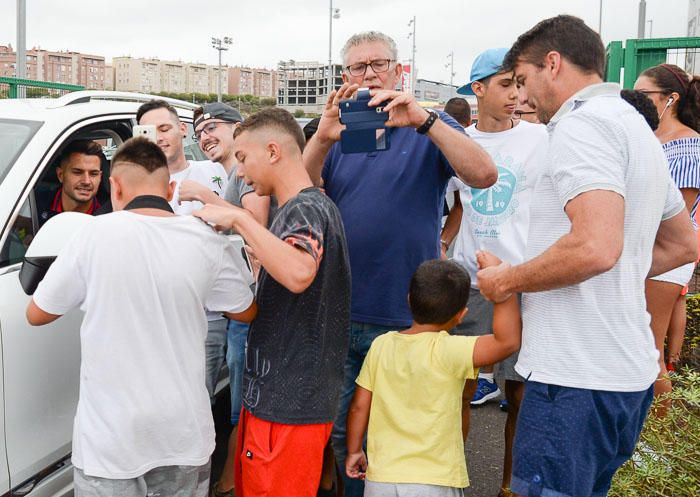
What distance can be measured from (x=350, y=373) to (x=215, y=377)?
95cm

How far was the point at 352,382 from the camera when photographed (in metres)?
3.01

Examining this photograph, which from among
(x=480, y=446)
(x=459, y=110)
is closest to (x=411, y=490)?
(x=480, y=446)

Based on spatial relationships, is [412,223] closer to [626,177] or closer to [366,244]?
[366,244]

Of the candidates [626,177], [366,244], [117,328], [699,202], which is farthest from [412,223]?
[699,202]

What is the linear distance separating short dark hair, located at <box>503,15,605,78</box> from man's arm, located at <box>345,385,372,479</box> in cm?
144

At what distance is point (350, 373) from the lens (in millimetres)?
3006

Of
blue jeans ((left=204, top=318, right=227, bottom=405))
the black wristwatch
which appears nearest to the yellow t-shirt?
the black wristwatch

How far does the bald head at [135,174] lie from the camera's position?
7.84 ft

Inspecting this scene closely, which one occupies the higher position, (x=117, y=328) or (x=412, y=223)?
(x=412, y=223)

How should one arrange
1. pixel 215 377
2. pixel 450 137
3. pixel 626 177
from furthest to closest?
pixel 215 377 → pixel 450 137 → pixel 626 177

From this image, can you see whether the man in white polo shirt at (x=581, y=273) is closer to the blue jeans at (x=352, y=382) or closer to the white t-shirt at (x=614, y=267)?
the white t-shirt at (x=614, y=267)

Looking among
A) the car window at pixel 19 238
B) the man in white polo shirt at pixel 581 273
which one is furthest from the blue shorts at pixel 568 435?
the car window at pixel 19 238

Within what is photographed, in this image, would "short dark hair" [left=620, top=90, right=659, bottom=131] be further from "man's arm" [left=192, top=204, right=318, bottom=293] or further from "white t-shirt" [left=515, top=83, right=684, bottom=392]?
"man's arm" [left=192, top=204, right=318, bottom=293]

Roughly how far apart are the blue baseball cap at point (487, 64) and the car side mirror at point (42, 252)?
8.06ft
